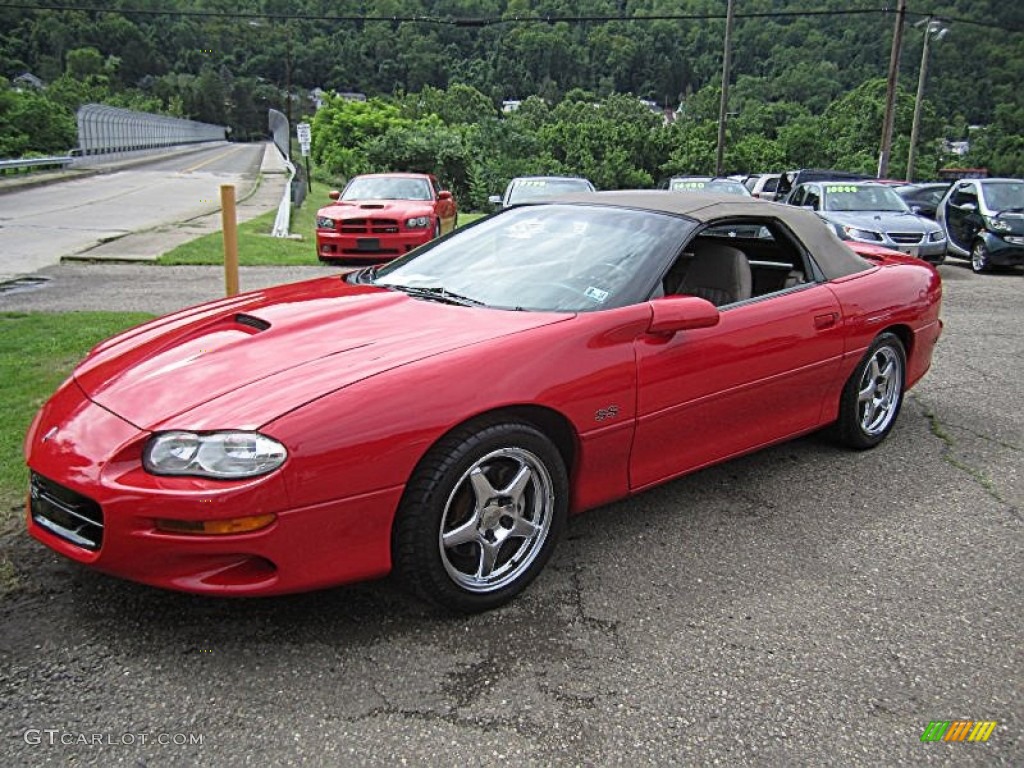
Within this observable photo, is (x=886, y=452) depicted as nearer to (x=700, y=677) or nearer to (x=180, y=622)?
(x=700, y=677)

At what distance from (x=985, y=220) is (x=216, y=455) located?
47.0 ft

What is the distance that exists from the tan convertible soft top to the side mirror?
2.00ft

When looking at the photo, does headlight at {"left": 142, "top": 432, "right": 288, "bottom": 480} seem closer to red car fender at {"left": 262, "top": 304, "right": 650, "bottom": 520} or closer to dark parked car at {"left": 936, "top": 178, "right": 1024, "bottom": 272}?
red car fender at {"left": 262, "top": 304, "right": 650, "bottom": 520}

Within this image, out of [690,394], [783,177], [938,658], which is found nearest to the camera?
[938,658]

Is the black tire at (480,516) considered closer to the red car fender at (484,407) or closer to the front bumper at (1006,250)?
the red car fender at (484,407)

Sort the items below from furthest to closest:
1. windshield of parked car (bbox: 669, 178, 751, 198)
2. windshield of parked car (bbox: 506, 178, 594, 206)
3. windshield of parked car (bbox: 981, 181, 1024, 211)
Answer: windshield of parked car (bbox: 669, 178, 751, 198), windshield of parked car (bbox: 981, 181, 1024, 211), windshield of parked car (bbox: 506, 178, 594, 206)

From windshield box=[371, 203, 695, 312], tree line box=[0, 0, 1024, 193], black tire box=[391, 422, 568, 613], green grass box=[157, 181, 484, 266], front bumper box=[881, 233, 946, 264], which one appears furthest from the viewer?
tree line box=[0, 0, 1024, 193]

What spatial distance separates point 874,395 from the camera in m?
4.43

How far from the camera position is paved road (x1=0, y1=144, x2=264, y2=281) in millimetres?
12305

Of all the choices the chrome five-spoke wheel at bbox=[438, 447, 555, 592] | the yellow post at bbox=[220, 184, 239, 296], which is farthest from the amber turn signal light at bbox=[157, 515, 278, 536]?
the yellow post at bbox=[220, 184, 239, 296]

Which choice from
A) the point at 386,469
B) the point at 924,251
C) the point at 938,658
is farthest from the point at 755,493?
the point at 924,251

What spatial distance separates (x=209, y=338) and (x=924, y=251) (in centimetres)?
1163

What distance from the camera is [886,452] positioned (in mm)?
4449

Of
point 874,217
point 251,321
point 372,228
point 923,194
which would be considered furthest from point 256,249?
point 923,194
